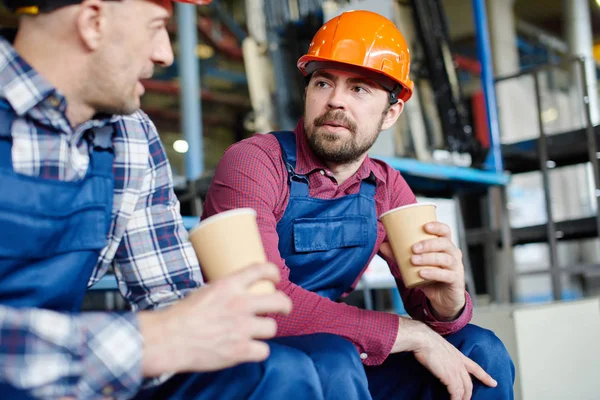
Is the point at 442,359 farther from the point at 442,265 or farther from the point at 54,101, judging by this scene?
the point at 54,101

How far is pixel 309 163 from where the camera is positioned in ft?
5.76

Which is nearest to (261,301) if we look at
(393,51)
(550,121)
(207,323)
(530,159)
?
(207,323)

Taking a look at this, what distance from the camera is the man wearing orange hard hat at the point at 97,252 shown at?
85 cm

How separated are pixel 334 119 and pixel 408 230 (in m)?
0.56

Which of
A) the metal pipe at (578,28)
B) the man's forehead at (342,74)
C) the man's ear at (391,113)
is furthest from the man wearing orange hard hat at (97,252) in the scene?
the metal pipe at (578,28)

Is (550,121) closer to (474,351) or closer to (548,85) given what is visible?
(548,85)

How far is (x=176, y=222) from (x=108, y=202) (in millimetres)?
180

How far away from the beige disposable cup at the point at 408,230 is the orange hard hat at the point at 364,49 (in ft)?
2.02

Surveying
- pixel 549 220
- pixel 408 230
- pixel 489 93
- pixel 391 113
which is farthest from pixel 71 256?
pixel 489 93

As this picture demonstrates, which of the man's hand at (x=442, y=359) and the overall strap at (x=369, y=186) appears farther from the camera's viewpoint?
the overall strap at (x=369, y=186)

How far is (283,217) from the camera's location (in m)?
1.68

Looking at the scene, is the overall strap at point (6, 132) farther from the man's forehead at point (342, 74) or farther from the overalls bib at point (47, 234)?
the man's forehead at point (342, 74)

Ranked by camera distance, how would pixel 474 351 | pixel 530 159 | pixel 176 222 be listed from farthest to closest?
1. pixel 530 159
2. pixel 474 351
3. pixel 176 222

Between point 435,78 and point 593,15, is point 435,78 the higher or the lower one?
the lower one
